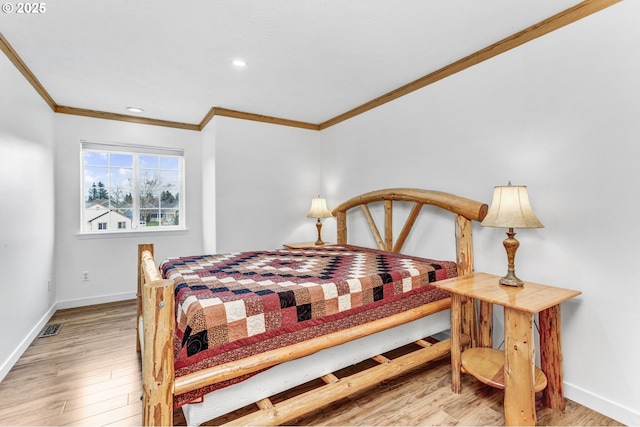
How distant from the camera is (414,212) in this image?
9.81 ft

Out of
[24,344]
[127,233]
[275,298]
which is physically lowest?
[24,344]

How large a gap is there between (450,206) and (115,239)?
4014 millimetres

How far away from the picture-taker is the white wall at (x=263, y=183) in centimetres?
378

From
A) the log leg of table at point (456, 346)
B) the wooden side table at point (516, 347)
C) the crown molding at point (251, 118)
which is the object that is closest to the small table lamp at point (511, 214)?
the wooden side table at point (516, 347)

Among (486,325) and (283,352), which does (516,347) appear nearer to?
(486,325)

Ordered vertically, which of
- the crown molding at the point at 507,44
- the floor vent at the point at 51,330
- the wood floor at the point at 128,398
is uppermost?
the crown molding at the point at 507,44

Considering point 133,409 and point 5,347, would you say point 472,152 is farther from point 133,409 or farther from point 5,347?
point 5,347

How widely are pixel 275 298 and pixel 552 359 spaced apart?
1.76m

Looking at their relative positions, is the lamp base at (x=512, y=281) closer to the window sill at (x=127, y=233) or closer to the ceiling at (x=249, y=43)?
the ceiling at (x=249, y=43)

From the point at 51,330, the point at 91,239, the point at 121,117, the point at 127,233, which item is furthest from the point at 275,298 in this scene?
the point at 121,117

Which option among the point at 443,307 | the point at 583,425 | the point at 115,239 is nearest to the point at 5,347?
the point at 115,239

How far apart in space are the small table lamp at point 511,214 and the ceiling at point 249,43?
3.84ft

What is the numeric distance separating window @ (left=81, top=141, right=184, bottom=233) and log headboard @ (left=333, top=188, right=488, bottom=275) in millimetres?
2373

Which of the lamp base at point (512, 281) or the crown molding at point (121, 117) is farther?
the crown molding at point (121, 117)
